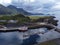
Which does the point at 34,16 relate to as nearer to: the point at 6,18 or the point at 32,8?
the point at 32,8

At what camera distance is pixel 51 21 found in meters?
8.34

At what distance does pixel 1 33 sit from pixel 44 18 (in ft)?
6.65

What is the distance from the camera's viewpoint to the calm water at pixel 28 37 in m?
8.13

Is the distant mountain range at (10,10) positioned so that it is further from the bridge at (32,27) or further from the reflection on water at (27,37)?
the reflection on water at (27,37)

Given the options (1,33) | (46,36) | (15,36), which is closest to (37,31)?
(46,36)

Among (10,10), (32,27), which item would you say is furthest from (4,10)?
(32,27)

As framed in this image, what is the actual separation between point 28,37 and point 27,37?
0.05 m

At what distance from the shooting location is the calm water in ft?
26.7

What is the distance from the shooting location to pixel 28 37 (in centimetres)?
830

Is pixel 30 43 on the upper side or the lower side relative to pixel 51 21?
lower

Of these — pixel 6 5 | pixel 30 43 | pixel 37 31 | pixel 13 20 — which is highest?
pixel 6 5

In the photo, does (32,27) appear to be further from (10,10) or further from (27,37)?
(10,10)

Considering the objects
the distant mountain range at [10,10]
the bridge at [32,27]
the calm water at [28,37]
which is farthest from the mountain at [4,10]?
the calm water at [28,37]

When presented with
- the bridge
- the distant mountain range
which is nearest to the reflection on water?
the bridge
